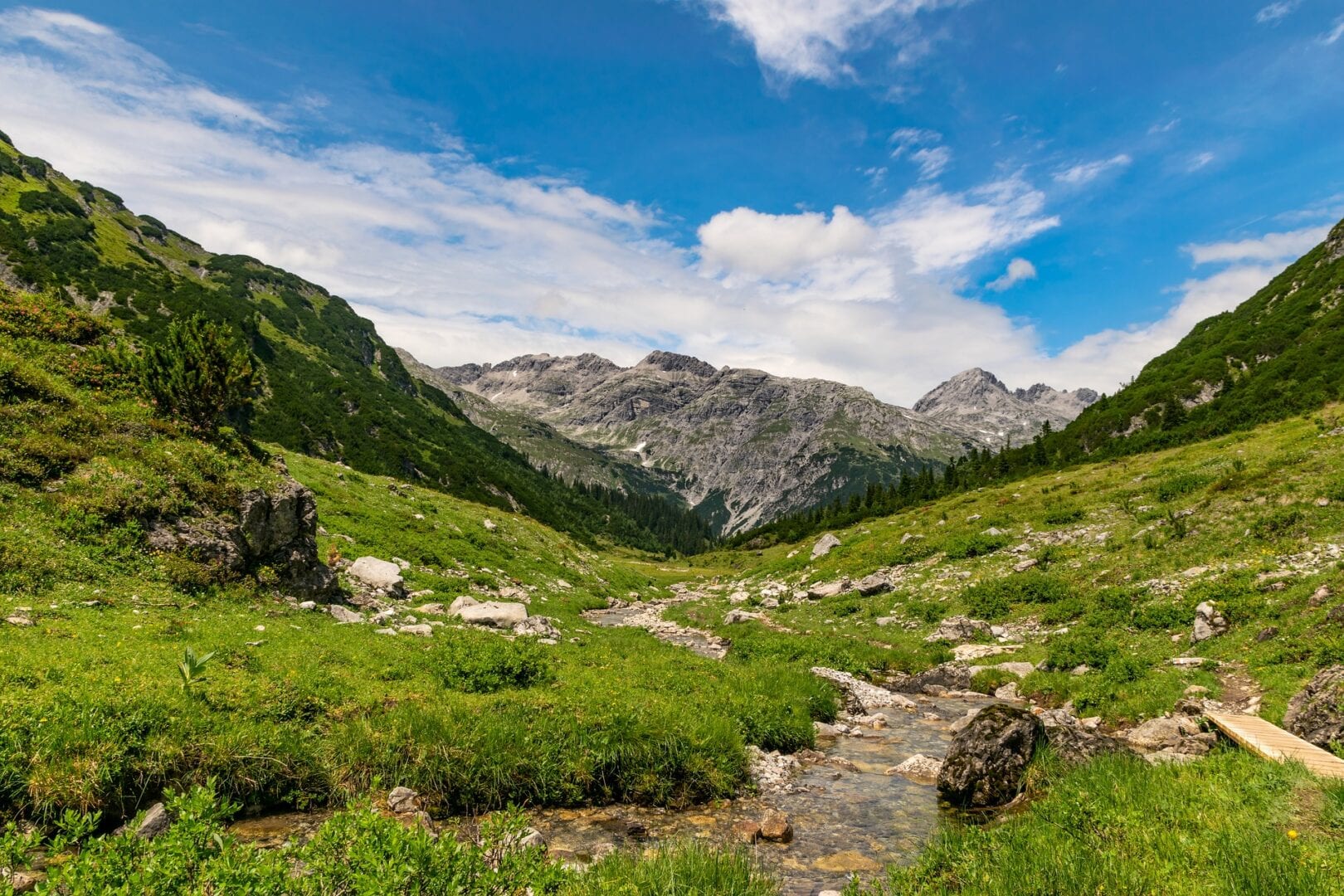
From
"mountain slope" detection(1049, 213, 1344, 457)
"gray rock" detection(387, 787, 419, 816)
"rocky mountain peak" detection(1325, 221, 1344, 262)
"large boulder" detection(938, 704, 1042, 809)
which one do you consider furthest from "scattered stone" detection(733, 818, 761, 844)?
"rocky mountain peak" detection(1325, 221, 1344, 262)

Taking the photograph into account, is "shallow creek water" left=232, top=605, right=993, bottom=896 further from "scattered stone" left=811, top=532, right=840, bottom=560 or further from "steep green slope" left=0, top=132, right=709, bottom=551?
"steep green slope" left=0, top=132, right=709, bottom=551

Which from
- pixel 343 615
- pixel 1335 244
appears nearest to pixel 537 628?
pixel 343 615

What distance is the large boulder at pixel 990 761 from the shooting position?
11.0m

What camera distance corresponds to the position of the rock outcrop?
18.1 meters

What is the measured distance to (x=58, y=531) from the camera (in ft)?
51.6

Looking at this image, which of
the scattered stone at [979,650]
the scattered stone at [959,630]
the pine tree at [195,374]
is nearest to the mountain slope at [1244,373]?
the scattered stone at [959,630]

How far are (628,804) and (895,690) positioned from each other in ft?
45.3

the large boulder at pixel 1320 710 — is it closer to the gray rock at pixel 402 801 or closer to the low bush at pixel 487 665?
the low bush at pixel 487 665

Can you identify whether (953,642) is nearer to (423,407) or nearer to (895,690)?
(895,690)

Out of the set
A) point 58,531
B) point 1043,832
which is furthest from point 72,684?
point 1043,832

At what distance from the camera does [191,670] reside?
1050 cm

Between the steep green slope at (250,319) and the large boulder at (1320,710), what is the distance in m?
99.8

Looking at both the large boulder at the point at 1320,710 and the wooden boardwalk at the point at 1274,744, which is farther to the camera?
the large boulder at the point at 1320,710

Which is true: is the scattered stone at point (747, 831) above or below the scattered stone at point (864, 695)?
above
